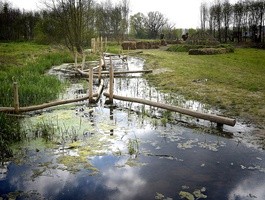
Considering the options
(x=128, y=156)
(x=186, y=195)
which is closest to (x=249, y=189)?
(x=186, y=195)

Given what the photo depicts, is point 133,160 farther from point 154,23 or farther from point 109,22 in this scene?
point 154,23

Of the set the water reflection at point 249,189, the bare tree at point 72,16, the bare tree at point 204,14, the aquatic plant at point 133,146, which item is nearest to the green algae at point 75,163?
the aquatic plant at point 133,146

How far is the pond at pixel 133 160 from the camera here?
398cm

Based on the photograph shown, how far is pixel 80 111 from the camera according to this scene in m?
7.97

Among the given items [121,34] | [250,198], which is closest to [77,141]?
[250,198]

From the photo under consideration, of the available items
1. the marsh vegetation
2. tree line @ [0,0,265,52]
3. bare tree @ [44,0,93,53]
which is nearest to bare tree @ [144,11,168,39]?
tree line @ [0,0,265,52]

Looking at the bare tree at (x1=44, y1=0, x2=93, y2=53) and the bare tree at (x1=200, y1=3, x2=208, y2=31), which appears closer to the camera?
the bare tree at (x1=44, y1=0, x2=93, y2=53)

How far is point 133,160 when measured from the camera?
192 inches

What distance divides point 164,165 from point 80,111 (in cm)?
401

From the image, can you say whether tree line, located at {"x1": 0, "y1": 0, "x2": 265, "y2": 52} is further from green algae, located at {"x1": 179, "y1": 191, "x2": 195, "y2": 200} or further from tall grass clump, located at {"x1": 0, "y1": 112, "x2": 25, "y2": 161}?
green algae, located at {"x1": 179, "y1": 191, "x2": 195, "y2": 200}

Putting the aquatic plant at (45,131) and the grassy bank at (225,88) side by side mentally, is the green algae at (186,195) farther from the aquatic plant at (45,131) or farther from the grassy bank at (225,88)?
the grassy bank at (225,88)

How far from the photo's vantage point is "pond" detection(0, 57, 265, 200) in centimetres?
398

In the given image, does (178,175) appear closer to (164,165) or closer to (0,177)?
(164,165)

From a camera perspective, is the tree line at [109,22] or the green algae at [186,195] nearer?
the green algae at [186,195]
